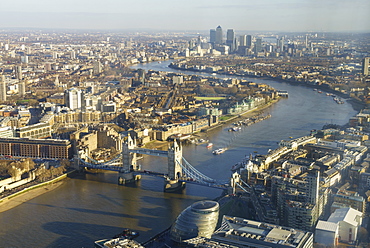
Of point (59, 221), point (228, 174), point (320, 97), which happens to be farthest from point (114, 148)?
point (320, 97)

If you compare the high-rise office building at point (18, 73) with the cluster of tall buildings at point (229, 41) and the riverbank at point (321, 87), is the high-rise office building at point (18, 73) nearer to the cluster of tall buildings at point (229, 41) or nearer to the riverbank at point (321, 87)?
the riverbank at point (321, 87)

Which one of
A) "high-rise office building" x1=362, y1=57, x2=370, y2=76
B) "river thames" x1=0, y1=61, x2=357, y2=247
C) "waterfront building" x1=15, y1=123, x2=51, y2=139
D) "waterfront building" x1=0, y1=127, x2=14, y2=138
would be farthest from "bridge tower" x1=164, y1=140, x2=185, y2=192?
"high-rise office building" x1=362, y1=57, x2=370, y2=76

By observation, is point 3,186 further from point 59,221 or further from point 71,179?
point 59,221

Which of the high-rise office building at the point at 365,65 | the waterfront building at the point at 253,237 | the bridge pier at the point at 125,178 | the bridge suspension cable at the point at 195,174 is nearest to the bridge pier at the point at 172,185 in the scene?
the bridge suspension cable at the point at 195,174

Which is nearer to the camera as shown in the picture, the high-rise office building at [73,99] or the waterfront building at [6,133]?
the waterfront building at [6,133]

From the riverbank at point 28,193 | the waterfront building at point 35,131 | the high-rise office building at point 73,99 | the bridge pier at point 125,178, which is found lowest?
the riverbank at point 28,193

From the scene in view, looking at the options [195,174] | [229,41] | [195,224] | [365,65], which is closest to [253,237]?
[195,224]

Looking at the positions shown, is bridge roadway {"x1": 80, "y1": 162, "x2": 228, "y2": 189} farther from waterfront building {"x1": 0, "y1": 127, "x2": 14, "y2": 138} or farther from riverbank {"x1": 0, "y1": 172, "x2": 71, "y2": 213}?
waterfront building {"x1": 0, "y1": 127, "x2": 14, "y2": 138}
